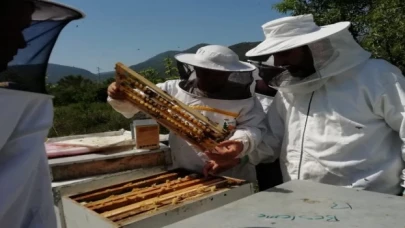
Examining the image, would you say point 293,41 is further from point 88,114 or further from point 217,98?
point 88,114

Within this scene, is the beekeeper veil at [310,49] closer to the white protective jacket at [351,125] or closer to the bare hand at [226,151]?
the white protective jacket at [351,125]

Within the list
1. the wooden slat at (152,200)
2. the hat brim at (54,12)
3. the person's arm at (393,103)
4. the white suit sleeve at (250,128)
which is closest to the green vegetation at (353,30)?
the hat brim at (54,12)

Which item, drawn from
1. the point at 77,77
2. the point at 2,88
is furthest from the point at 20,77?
the point at 77,77

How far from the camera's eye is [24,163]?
957 mm

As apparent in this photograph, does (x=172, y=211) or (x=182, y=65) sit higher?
(x=182, y=65)

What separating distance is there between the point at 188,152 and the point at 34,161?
1.66 metres

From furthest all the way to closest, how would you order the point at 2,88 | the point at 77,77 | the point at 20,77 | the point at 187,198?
the point at 77,77
the point at 187,198
the point at 20,77
the point at 2,88

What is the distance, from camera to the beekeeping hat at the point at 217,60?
2568 mm

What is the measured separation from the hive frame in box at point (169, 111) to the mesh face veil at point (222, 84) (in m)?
0.35

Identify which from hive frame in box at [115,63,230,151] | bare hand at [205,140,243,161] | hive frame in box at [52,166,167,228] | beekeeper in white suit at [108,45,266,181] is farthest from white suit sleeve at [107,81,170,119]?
bare hand at [205,140,243,161]

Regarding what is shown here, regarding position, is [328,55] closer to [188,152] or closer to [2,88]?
[188,152]

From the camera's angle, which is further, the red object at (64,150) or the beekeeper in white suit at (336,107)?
the red object at (64,150)

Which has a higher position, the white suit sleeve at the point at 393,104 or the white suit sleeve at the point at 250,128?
the white suit sleeve at the point at 393,104

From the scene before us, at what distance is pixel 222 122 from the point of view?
2578 mm
